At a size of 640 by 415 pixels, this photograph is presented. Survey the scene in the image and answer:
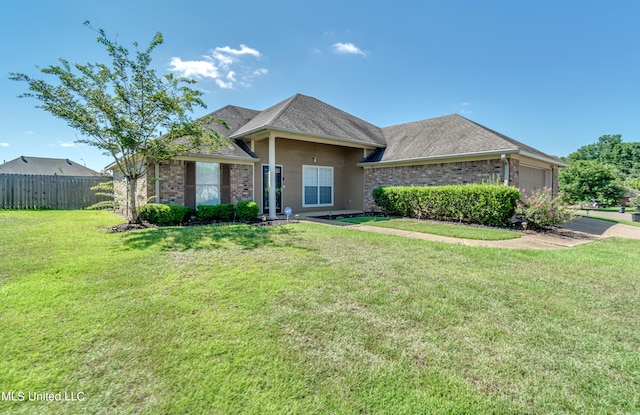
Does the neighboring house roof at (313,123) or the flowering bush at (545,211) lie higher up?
the neighboring house roof at (313,123)

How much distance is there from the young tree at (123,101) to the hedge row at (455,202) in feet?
24.6

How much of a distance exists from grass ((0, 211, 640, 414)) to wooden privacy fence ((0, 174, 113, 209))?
12536 millimetres

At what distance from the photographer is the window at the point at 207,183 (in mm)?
11641

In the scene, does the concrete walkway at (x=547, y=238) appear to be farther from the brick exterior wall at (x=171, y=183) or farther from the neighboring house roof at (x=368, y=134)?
the brick exterior wall at (x=171, y=183)

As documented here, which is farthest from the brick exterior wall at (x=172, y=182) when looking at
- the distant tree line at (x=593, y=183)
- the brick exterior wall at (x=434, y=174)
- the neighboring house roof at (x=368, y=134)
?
the distant tree line at (x=593, y=183)

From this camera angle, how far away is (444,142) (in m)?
12.9

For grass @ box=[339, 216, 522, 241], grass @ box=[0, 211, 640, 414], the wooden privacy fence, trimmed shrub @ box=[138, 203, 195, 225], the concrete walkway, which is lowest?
grass @ box=[0, 211, 640, 414]

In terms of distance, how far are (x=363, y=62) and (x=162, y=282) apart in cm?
1451

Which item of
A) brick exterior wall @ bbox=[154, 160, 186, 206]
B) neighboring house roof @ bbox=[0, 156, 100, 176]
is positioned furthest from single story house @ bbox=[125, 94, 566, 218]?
neighboring house roof @ bbox=[0, 156, 100, 176]

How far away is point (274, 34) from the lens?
42.4 feet

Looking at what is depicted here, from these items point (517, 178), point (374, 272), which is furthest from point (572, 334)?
point (517, 178)

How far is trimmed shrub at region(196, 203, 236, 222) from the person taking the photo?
1024cm

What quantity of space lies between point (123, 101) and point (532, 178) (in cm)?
1646

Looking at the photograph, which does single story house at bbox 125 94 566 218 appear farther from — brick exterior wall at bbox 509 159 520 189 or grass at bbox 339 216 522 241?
grass at bbox 339 216 522 241
